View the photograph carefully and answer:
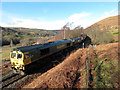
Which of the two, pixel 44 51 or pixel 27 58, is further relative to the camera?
pixel 44 51

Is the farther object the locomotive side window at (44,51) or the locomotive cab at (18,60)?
the locomotive side window at (44,51)

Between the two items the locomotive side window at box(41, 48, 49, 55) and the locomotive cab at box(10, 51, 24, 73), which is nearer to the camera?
the locomotive cab at box(10, 51, 24, 73)

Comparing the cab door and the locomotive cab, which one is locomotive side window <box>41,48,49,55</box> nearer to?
the cab door

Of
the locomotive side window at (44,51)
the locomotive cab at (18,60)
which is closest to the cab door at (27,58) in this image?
the locomotive cab at (18,60)

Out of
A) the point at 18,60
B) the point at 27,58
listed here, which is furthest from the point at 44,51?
the point at 18,60

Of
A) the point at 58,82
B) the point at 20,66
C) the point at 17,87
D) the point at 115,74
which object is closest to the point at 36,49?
the point at 20,66

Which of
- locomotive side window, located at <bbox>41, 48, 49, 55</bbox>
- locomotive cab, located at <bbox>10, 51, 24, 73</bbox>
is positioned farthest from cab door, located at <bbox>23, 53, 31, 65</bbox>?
locomotive side window, located at <bbox>41, 48, 49, 55</bbox>

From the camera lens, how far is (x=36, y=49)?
12.1m

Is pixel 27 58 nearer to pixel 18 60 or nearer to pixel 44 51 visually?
pixel 18 60

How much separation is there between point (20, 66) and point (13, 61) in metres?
1.49

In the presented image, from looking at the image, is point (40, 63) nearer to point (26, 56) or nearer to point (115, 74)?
point (26, 56)

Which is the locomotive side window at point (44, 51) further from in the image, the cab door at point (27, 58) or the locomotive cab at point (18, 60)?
the locomotive cab at point (18, 60)

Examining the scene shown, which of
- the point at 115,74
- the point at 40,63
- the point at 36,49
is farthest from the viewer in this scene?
the point at 40,63

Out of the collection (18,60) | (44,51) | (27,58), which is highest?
(44,51)
